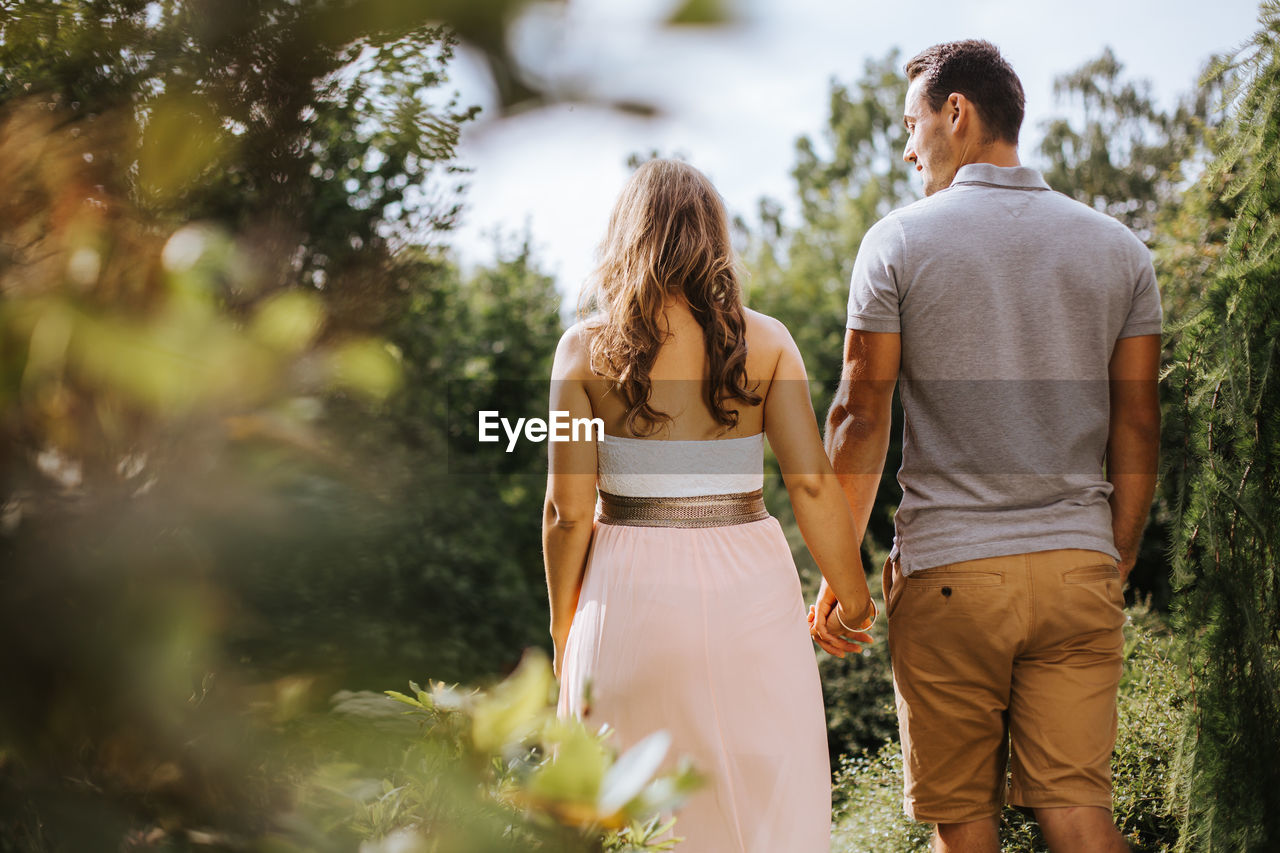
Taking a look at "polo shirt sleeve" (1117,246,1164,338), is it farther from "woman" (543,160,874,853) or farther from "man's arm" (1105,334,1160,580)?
"woman" (543,160,874,853)

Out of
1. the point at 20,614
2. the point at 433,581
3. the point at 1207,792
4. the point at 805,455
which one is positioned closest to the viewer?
the point at 20,614

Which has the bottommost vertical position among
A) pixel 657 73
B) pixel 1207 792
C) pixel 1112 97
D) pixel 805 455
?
pixel 1207 792

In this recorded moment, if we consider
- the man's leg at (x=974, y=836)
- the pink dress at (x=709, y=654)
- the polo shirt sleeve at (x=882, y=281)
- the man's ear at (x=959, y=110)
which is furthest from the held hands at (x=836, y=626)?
the man's ear at (x=959, y=110)

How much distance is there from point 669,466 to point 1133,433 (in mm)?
1085

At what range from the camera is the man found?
212 cm

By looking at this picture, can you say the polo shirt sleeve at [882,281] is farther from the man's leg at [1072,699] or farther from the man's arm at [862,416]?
the man's leg at [1072,699]

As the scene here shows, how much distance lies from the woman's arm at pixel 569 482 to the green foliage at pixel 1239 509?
1.39m

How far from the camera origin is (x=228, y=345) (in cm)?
49

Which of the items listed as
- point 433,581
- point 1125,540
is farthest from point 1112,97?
point 433,581

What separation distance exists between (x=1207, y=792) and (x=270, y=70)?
244 centimetres

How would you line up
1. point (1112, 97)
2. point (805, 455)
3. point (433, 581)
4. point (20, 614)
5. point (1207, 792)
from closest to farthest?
point (20, 614) → point (433, 581) → point (1207, 792) → point (805, 455) → point (1112, 97)

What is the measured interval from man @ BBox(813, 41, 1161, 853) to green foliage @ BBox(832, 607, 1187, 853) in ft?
1.80

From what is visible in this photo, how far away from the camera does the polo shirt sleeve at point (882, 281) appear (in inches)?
87.0

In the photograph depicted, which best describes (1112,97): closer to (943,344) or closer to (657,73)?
(943,344)
